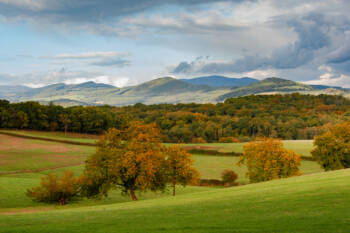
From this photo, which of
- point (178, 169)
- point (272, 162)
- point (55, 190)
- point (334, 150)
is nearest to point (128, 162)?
point (178, 169)

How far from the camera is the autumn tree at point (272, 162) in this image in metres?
60.6

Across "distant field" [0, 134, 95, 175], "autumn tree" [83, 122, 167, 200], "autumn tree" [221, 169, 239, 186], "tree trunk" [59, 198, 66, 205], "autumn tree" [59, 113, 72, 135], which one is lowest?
"autumn tree" [221, 169, 239, 186]

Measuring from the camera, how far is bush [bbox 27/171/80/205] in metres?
44.7

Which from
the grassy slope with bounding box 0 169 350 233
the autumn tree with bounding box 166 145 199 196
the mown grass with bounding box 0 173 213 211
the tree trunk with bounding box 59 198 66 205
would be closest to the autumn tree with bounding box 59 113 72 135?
the mown grass with bounding box 0 173 213 211

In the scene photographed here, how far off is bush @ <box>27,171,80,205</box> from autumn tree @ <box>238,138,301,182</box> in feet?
113

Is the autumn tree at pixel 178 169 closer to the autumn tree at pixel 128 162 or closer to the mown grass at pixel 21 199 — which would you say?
the autumn tree at pixel 128 162

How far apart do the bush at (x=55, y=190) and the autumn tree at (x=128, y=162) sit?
2.29 m

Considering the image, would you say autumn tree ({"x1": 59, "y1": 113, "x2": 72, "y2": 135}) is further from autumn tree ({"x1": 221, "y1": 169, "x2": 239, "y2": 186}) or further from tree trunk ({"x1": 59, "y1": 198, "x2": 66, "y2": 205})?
tree trunk ({"x1": 59, "y1": 198, "x2": 66, "y2": 205})

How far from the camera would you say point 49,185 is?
45.1m

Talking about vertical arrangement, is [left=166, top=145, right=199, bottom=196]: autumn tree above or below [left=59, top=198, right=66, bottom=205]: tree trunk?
A: above

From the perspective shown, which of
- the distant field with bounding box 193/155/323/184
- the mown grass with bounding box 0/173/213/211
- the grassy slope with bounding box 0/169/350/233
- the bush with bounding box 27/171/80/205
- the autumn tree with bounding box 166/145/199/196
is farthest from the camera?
the distant field with bounding box 193/155/323/184

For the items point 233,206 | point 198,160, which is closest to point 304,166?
point 198,160

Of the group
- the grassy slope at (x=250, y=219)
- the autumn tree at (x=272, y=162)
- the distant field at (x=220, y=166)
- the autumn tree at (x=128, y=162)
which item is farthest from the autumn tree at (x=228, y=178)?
the grassy slope at (x=250, y=219)

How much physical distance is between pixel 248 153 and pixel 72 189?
35.7 m
